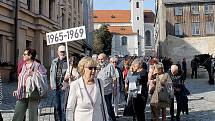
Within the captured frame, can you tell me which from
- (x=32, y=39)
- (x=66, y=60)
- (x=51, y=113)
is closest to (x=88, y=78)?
(x=66, y=60)

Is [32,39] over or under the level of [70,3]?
under

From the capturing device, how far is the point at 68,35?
8.67 meters

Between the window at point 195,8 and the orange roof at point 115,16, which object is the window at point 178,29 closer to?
the window at point 195,8

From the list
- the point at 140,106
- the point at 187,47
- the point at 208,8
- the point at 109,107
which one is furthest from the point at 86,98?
the point at 208,8

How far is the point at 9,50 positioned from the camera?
23641 mm

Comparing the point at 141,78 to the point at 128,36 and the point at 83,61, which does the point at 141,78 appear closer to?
the point at 83,61

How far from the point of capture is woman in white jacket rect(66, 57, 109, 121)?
534 centimetres

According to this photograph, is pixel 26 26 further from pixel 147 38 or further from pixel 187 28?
pixel 147 38

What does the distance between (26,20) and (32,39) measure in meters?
2.18

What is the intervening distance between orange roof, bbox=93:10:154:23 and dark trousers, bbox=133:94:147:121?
125 meters

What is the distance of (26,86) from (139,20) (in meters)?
117

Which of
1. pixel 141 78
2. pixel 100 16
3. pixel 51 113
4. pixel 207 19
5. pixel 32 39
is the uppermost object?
pixel 100 16

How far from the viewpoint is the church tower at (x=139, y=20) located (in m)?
121

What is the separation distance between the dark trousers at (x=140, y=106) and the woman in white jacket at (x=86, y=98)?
172 inches
